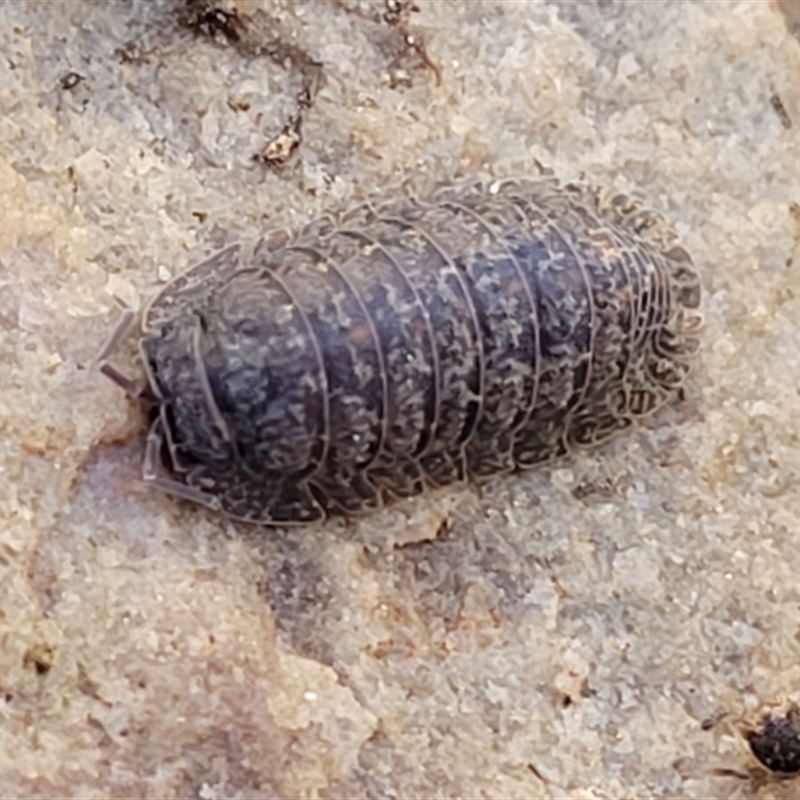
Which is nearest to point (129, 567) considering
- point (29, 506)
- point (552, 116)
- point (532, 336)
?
point (29, 506)

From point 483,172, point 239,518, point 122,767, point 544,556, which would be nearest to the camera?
point 122,767

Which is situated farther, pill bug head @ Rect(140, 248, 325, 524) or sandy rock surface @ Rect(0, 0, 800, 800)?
pill bug head @ Rect(140, 248, 325, 524)

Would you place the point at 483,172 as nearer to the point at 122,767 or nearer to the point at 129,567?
the point at 129,567

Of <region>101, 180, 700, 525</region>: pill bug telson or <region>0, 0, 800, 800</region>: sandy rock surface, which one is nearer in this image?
<region>0, 0, 800, 800</region>: sandy rock surface

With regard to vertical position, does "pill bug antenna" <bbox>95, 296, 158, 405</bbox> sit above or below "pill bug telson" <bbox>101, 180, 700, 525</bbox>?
below

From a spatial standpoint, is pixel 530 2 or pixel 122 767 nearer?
pixel 122 767

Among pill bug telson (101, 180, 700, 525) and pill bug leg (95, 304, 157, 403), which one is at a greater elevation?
pill bug telson (101, 180, 700, 525)
